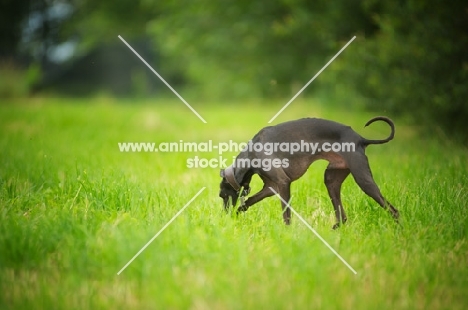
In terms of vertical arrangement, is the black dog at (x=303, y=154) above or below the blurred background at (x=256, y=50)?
below

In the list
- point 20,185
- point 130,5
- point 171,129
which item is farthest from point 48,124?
point 130,5

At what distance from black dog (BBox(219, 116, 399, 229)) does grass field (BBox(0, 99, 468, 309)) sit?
339mm

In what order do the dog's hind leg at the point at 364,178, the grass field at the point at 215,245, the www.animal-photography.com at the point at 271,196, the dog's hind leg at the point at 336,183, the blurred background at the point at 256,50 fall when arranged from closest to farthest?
the grass field at the point at 215,245 → the www.animal-photography.com at the point at 271,196 → the dog's hind leg at the point at 364,178 → the dog's hind leg at the point at 336,183 → the blurred background at the point at 256,50

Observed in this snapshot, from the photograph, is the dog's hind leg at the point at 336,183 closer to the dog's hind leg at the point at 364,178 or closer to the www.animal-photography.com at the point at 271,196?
the www.animal-photography.com at the point at 271,196

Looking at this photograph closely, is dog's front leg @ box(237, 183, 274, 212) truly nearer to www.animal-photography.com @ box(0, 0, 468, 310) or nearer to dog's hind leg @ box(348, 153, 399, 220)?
www.animal-photography.com @ box(0, 0, 468, 310)

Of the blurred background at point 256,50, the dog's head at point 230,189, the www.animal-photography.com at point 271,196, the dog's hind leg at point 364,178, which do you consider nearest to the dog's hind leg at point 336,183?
the www.animal-photography.com at point 271,196

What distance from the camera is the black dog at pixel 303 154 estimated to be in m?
4.22

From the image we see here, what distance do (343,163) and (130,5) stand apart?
19.8 meters

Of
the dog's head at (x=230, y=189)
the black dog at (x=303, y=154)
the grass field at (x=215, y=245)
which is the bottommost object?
the grass field at (x=215, y=245)

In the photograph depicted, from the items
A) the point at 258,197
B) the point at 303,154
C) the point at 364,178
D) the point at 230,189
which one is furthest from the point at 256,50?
the point at 364,178

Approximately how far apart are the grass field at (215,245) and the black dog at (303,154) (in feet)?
1.11

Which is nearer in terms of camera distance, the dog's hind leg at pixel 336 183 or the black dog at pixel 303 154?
the black dog at pixel 303 154

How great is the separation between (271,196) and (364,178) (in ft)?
4.17

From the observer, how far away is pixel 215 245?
12.4 ft
